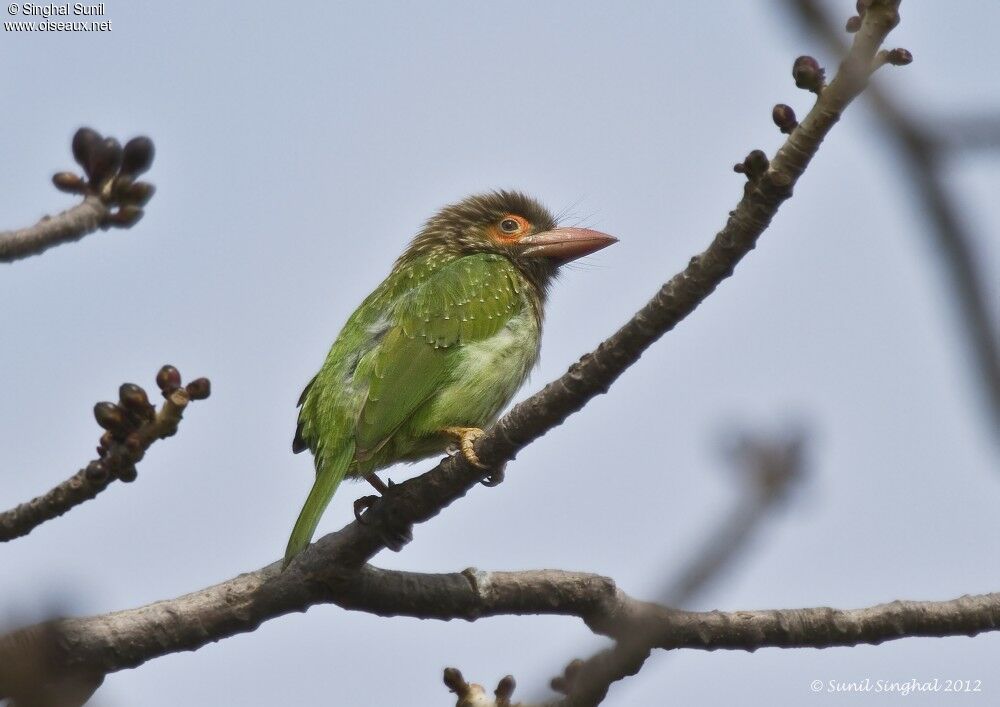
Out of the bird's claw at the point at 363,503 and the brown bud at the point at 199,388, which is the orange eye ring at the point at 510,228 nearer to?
the bird's claw at the point at 363,503

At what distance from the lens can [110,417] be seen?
380 cm

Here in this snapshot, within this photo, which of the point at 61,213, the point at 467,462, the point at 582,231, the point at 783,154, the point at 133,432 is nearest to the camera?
the point at 61,213

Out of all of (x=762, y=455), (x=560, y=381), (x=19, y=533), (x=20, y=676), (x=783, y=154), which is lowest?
(x=20, y=676)

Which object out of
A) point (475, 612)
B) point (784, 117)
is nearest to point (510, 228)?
point (475, 612)

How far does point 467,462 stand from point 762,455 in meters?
2.72

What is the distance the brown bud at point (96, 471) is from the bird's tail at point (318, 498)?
2.86 ft

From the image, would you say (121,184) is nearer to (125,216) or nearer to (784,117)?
(125,216)

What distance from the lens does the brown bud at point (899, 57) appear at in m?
2.53

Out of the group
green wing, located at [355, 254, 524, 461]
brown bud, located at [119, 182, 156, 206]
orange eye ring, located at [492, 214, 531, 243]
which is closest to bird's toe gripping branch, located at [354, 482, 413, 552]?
green wing, located at [355, 254, 524, 461]

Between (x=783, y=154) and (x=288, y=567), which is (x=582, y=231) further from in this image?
(x=783, y=154)

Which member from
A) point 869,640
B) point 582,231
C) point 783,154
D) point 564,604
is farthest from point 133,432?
point 582,231

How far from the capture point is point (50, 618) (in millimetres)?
1780

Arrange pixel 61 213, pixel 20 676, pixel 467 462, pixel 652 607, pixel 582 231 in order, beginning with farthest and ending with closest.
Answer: pixel 582 231, pixel 467 462, pixel 61 213, pixel 652 607, pixel 20 676

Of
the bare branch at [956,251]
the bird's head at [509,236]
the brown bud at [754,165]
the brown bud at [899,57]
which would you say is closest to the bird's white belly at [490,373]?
the bird's head at [509,236]
